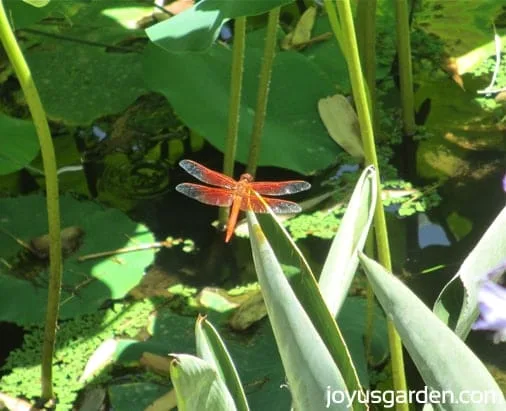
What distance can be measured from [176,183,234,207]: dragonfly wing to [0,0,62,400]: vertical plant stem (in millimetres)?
225

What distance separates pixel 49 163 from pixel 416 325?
608 millimetres

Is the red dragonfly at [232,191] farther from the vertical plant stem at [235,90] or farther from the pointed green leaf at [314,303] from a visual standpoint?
the pointed green leaf at [314,303]

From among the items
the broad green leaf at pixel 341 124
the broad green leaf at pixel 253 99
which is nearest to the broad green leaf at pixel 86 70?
the broad green leaf at pixel 253 99

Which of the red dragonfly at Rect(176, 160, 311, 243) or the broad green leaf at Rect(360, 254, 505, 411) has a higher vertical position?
the red dragonfly at Rect(176, 160, 311, 243)

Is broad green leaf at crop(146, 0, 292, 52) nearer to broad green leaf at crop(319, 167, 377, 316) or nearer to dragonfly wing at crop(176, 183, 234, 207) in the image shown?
dragonfly wing at crop(176, 183, 234, 207)

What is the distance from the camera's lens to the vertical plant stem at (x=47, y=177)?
984 mm

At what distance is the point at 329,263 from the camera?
0.75 metres

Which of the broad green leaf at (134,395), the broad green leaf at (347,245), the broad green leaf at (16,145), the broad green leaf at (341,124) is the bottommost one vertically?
the broad green leaf at (134,395)

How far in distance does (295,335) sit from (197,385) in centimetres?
8

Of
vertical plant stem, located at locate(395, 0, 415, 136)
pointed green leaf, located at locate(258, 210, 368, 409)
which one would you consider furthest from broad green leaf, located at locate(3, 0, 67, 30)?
pointed green leaf, located at locate(258, 210, 368, 409)

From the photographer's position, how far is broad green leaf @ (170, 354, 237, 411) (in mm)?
602

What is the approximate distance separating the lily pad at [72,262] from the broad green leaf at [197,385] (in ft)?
2.53

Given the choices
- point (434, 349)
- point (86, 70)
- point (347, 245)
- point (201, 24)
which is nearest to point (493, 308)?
point (434, 349)

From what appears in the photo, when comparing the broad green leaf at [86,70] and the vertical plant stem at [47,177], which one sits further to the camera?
the broad green leaf at [86,70]
